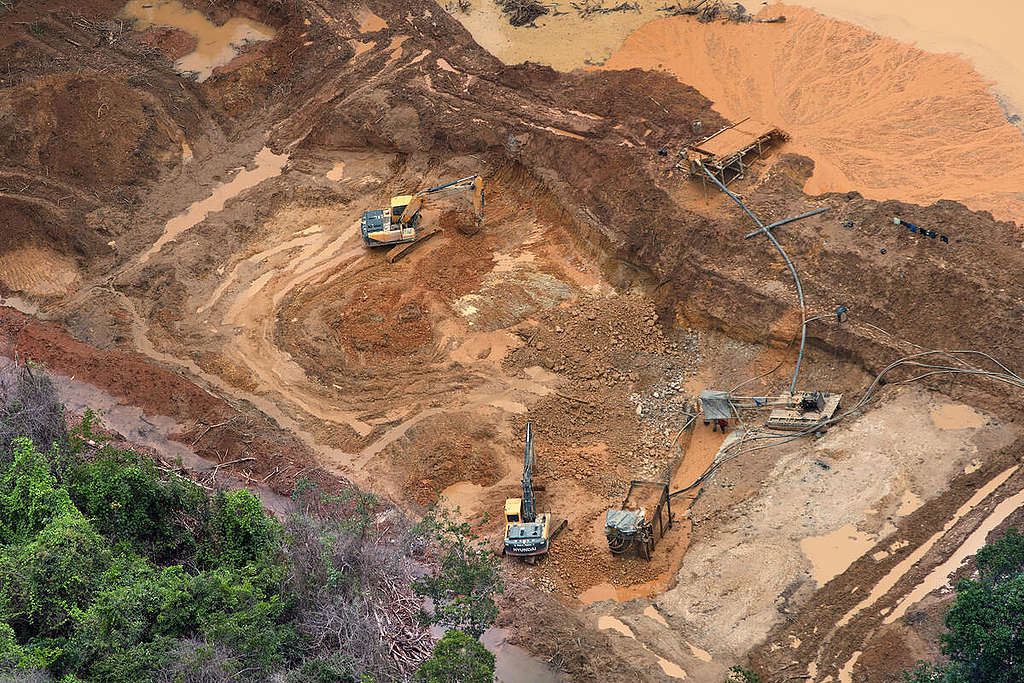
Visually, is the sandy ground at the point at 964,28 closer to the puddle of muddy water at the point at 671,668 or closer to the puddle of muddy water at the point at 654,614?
the puddle of muddy water at the point at 654,614

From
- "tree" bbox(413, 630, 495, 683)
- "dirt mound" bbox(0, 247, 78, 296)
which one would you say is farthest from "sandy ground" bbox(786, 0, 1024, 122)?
"dirt mound" bbox(0, 247, 78, 296)

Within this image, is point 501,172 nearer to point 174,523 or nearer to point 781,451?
point 781,451

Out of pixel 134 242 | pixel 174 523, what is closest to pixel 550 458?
pixel 174 523

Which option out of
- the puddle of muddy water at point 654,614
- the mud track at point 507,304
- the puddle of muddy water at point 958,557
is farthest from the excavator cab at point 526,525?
the puddle of muddy water at point 958,557

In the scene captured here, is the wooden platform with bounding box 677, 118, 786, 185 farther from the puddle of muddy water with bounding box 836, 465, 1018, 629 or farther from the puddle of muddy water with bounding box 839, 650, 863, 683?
the puddle of muddy water with bounding box 839, 650, 863, 683

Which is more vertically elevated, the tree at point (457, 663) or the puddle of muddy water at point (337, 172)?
the puddle of muddy water at point (337, 172)
